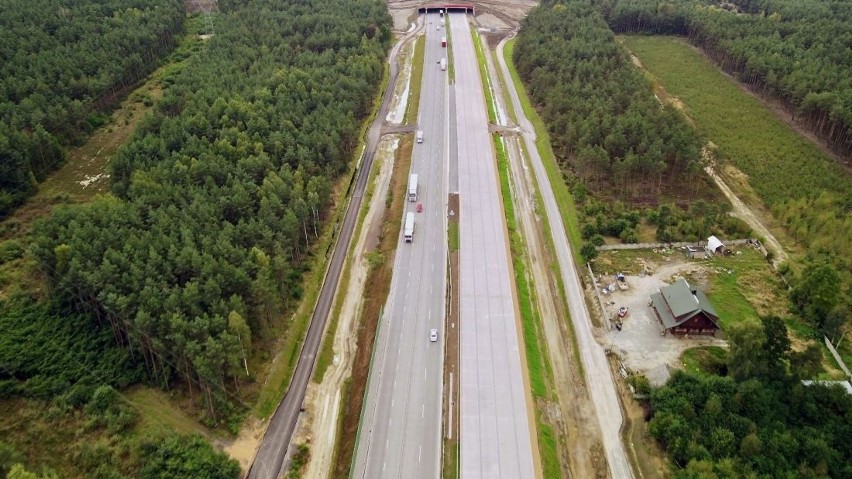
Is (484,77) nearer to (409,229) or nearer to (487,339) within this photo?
(409,229)

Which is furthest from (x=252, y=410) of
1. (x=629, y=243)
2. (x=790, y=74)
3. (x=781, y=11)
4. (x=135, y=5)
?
(x=781, y=11)

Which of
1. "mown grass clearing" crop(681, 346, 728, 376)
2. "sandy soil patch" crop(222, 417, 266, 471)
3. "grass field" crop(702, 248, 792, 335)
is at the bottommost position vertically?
"sandy soil patch" crop(222, 417, 266, 471)

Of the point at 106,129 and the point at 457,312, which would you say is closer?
A: the point at 457,312

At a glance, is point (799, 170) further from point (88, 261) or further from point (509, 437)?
point (88, 261)

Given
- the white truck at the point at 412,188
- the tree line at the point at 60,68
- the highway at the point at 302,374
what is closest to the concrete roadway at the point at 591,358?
the white truck at the point at 412,188

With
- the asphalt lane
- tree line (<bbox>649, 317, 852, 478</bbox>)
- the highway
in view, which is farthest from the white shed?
the highway

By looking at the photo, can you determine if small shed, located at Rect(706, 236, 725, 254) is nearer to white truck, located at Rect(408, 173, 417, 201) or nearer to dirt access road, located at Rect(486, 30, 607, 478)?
dirt access road, located at Rect(486, 30, 607, 478)

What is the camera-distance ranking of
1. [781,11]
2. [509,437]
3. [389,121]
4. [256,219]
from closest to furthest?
1. [509,437]
2. [256,219]
3. [389,121]
4. [781,11]
